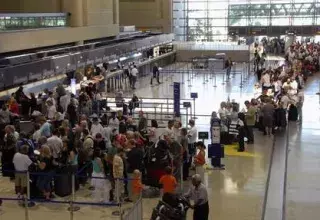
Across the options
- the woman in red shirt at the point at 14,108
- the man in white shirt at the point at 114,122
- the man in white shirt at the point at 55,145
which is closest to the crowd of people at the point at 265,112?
the man in white shirt at the point at 114,122

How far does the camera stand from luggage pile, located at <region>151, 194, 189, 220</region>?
880cm

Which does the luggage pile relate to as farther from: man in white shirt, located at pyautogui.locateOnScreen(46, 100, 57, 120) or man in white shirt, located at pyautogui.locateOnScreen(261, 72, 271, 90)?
man in white shirt, located at pyautogui.locateOnScreen(261, 72, 271, 90)

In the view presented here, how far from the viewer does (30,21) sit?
1141 inches

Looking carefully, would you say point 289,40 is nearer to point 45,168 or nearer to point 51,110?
point 51,110

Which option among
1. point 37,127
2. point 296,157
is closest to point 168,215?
point 37,127

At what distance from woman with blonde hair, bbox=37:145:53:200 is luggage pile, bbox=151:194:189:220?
10.8 feet

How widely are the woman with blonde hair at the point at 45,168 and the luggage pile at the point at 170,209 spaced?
330 centimetres

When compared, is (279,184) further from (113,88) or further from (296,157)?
(113,88)

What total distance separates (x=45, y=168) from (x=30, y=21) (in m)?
18.9

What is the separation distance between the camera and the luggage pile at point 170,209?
8797mm

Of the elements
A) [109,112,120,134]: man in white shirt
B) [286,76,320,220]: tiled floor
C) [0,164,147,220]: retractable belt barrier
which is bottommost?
[286,76,320,220]: tiled floor

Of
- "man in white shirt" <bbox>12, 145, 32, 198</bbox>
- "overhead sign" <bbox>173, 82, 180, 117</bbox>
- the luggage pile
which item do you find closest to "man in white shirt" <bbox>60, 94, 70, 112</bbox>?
"overhead sign" <bbox>173, 82, 180, 117</bbox>

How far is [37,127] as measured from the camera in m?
14.5

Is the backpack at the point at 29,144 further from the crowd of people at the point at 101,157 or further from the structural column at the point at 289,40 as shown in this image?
the structural column at the point at 289,40
